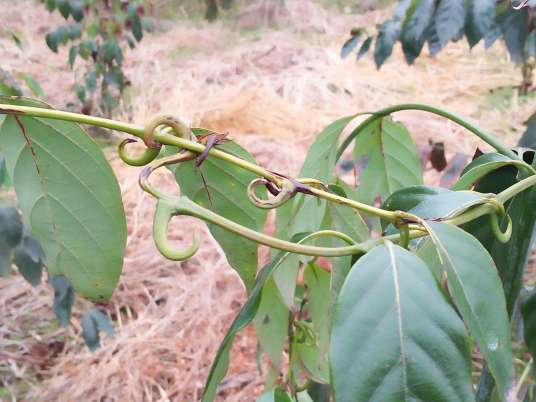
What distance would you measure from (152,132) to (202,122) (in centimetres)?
309

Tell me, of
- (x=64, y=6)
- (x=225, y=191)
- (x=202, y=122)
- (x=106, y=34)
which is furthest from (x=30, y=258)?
(x=202, y=122)

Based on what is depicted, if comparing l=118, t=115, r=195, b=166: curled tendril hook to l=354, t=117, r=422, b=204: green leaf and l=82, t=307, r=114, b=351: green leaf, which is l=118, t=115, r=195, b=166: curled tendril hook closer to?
l=354, t=117, r=422, b=204: green leaf

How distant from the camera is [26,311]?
6.33ft

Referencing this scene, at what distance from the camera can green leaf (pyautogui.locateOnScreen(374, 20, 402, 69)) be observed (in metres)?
1.13

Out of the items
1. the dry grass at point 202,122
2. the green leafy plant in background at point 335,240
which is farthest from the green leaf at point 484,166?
the dry grass at point 202,122

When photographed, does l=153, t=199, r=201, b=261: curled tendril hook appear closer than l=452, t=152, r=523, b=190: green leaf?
Yes

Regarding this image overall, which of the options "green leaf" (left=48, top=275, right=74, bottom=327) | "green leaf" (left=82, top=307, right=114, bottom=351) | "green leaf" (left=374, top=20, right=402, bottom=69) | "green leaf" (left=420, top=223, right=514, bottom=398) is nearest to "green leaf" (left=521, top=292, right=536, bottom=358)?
"green leaf" (left=420, top=223, right=514, bottom=398)

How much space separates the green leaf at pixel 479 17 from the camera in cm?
95

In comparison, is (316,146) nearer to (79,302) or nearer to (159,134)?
(159,134)

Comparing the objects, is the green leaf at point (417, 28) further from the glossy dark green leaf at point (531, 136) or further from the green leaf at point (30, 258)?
the green leaf at point (30, 258)

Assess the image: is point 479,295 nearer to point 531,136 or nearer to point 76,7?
point 531,136

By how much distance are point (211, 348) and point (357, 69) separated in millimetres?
2794

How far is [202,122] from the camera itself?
10.9 feet

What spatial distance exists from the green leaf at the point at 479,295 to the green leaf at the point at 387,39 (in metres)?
0.91
